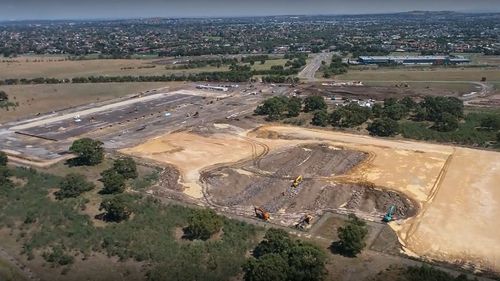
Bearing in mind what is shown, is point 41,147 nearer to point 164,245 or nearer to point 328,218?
point 164,245

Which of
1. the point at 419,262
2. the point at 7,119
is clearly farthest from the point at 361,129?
the point at 7,119

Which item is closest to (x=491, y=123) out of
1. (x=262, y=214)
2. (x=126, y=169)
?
(x=262, y=214)

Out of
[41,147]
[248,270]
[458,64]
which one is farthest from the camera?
[458,64]

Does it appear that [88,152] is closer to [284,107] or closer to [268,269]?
[268,269]

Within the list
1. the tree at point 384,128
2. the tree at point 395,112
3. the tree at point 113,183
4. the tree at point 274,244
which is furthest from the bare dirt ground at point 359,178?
the tree at point 395,112

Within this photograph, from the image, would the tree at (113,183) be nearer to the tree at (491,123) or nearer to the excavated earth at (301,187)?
the excavated earth at (301,187)
